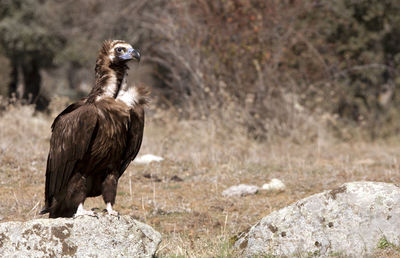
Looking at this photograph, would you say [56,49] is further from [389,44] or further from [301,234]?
[301,234]

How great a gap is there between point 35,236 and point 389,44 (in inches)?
598

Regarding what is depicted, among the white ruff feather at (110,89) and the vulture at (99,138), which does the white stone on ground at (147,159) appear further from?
the white ruff feather at (110,89)

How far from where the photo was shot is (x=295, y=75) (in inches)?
614

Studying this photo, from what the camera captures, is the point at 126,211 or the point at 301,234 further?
the point at 126,211

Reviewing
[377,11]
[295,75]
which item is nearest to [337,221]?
[295,75]

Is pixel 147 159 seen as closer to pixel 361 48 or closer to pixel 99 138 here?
pixel 99 138

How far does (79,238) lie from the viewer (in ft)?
16.6

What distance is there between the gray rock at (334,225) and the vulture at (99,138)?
1.38 meters

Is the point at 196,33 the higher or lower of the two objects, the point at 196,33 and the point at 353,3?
the lower

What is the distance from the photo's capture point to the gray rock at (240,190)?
8.74 m

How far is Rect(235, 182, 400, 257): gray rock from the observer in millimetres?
5410

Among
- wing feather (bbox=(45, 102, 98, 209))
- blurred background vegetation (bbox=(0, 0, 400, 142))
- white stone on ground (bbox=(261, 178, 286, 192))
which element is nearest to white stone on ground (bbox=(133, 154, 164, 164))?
white stone on ground (bbox=(261, 178, 286, 192))

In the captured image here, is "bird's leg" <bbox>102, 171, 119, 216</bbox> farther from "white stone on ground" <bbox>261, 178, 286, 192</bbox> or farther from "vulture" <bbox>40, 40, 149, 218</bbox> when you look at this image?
"white stone on ground" <bbox>261, 178, 286, 192</bbox>

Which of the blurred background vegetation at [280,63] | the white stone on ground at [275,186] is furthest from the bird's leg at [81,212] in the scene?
the blurred background vegetation at [280,63]
